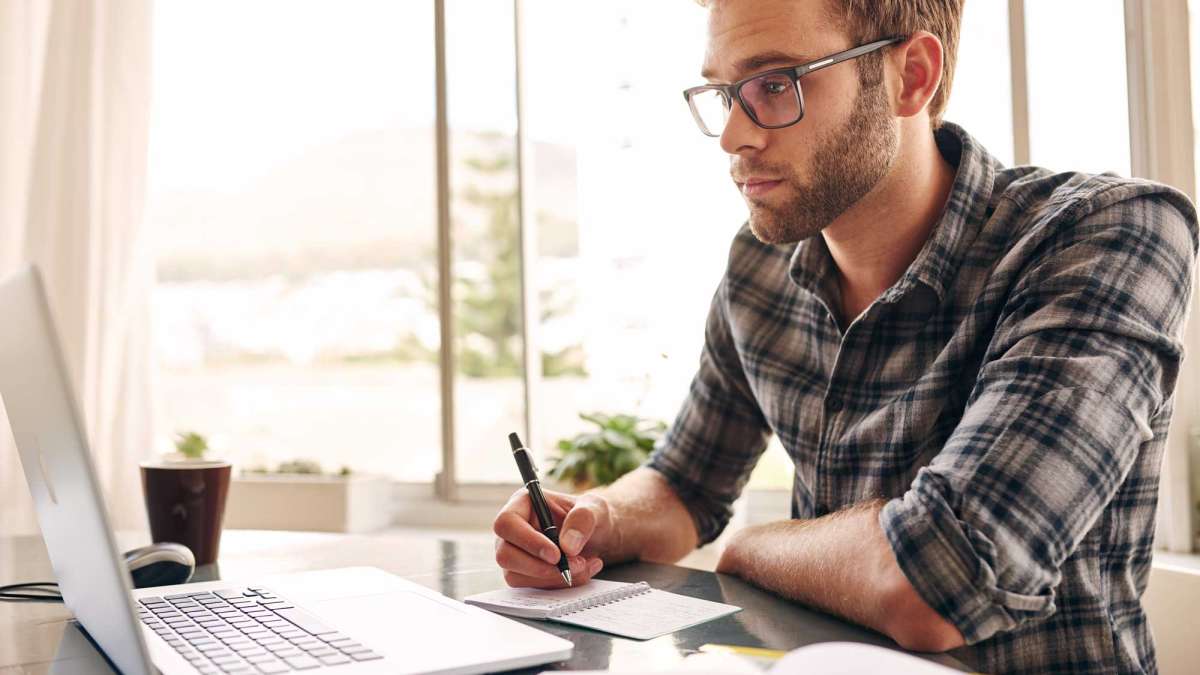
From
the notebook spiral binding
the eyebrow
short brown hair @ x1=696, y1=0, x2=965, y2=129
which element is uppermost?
short brown hair @ x1=696, y1=0, x2=965, y2=129

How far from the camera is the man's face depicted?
4.35ft

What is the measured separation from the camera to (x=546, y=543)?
107 cm

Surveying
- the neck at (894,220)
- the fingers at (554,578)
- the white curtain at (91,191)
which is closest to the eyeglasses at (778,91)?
the neck at (894,220)

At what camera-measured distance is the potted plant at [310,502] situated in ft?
7.77

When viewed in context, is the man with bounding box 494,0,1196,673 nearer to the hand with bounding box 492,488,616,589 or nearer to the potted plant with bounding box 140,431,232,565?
the hand with bounding box 492,488,616,589

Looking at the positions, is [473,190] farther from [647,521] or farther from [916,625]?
[916,625]

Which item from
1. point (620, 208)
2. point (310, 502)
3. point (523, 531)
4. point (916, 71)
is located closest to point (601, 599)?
point (523, 531)

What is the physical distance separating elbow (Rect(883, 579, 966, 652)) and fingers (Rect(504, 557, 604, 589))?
339mm

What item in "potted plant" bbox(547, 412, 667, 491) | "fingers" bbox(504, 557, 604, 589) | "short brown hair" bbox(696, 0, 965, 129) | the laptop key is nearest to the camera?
the laptop key

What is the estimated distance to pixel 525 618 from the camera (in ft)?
3.06

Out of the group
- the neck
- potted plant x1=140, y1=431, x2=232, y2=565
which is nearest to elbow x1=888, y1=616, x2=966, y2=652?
the neck

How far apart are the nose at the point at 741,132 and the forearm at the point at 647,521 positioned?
0.51 m

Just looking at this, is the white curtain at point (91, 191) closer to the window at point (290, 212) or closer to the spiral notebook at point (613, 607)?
the window at point (290, 212)

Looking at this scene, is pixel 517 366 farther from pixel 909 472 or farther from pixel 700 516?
pixel 909 472
